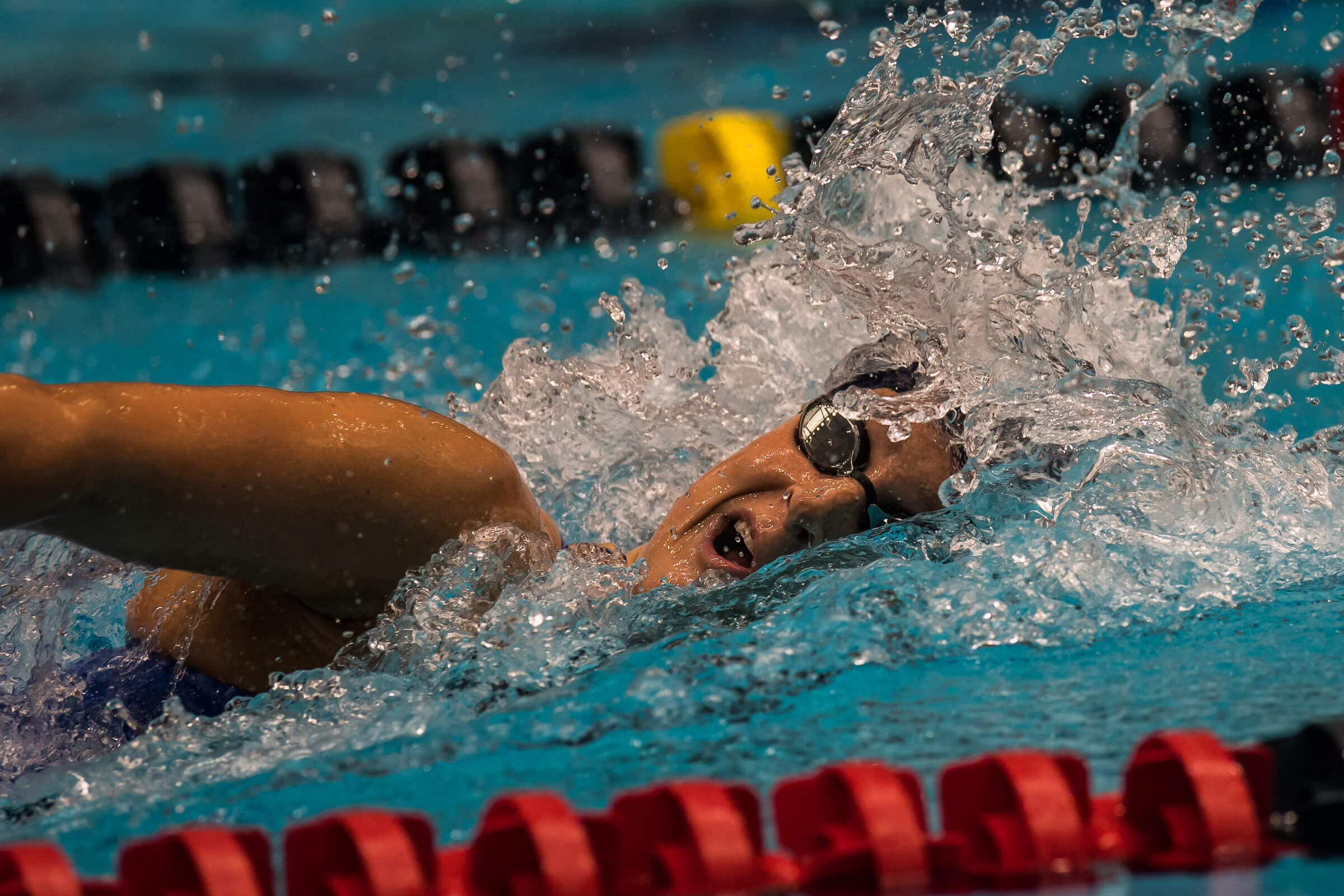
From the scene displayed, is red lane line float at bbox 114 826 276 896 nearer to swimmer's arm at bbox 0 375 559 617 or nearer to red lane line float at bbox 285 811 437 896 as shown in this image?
red lane line float at bbox 285 811 437 896

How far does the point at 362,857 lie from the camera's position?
86 centimetres

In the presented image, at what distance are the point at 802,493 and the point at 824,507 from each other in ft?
0.10

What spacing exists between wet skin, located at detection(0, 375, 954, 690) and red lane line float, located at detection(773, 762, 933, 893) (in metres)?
0.45

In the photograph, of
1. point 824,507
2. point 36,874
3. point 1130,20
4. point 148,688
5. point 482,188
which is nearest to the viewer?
point 36,874

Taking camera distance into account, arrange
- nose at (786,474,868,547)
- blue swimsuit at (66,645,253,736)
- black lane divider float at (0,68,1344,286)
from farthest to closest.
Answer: black lane divider float at (0,68,1344,286) → nose at (786,474,868,547) → blue swimsuit at (66,645,253,736)

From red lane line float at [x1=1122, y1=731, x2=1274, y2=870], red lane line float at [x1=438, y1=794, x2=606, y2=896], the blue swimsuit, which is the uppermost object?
the blue swimsuit

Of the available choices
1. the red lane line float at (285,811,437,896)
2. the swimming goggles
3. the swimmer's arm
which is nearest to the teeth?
the swimming goggles

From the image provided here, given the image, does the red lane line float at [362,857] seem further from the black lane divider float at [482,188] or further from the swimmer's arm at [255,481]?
the black lane divider float at [482,188]

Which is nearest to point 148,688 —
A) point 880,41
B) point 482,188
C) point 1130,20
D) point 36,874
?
point 36,874

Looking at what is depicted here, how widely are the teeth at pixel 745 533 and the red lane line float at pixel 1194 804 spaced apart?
1.95 feet

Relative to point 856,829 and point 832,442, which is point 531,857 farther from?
point 832,442

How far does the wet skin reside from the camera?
0.99m

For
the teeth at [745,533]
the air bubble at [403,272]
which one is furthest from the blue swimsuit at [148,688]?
the air bubble at [403,272]

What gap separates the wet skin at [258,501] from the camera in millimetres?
991
